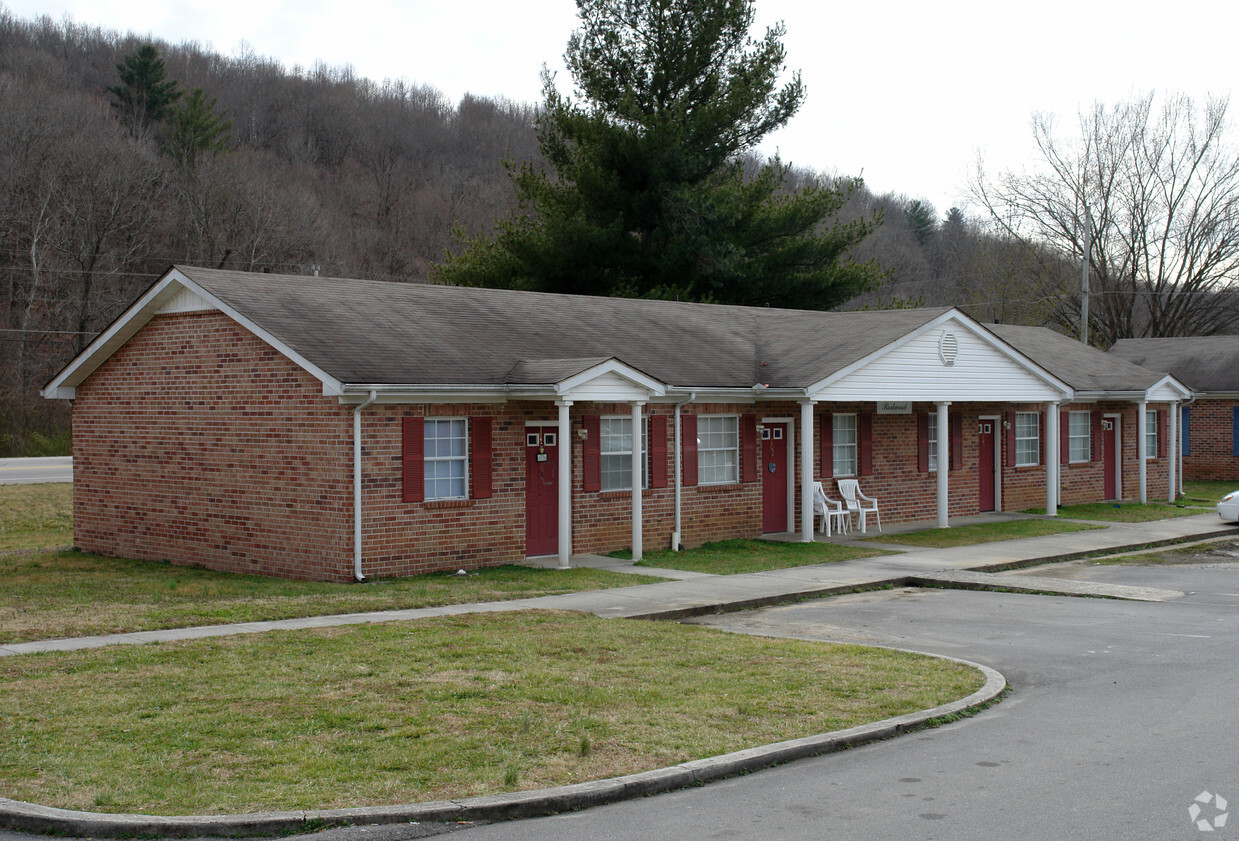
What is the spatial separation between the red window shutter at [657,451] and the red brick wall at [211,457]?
5.78 meters

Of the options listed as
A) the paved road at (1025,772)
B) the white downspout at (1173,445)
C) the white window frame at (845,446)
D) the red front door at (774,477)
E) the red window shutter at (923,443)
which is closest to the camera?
the paved road at (1025,772)

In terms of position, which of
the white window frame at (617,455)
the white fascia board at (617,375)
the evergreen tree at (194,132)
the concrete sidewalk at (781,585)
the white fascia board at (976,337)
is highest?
the evergreen tree at (194,132)

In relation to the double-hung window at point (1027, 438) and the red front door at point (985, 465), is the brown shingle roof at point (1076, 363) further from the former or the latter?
the red front door at point (985, 465)

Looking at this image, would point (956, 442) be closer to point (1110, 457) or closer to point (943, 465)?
point (943, 465)

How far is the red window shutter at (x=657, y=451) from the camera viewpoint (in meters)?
20.2

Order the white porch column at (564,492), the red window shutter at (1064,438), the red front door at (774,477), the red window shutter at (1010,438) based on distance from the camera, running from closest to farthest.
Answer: the white porch column at (564,492) → the red front door at (774,477) → the red window shutter at (1010,438) → the red window shutter at (1064,438)

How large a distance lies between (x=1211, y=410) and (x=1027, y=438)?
13318 mm

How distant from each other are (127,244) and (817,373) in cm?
3944

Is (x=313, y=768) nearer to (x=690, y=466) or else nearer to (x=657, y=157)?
(x=690, y=466)

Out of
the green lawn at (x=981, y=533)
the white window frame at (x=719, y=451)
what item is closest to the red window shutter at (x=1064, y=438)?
the green lawn at (x=981, y=533)

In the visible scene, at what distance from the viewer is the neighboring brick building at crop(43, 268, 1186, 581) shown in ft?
54.9

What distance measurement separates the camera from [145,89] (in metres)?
65.4

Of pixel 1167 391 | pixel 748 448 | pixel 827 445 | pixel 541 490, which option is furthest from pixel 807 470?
pixel 1167 391

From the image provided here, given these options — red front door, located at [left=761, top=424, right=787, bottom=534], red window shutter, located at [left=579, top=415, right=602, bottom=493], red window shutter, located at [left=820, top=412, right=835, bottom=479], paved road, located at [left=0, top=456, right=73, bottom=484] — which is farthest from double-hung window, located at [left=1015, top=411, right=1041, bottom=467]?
paved road, located at [left=0, top=456, right=73, bottom=484]
